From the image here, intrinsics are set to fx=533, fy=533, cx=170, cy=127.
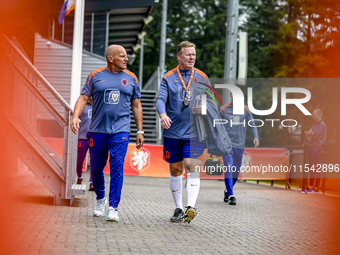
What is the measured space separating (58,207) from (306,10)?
86.2ft

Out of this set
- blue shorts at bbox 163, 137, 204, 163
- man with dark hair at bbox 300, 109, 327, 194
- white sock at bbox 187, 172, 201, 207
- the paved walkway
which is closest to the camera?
the paved walkway

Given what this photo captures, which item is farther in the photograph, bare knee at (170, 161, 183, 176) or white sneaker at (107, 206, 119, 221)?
bare knee at (170, 161, 183, 176)

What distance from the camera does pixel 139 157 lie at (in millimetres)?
16344

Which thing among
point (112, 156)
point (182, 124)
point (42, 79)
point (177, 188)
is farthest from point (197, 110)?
point (42, 79)

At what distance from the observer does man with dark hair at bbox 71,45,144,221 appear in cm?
631

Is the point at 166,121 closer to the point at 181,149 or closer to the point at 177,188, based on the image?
the point at 181,149

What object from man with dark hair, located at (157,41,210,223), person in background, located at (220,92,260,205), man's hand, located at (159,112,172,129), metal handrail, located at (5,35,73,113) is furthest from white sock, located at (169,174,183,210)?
person in background, located at (220,92,260,205)

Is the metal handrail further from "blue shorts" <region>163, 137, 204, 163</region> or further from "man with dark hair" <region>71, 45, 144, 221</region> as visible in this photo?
"blue shorts" <region>163, 137, 204, 163</region>

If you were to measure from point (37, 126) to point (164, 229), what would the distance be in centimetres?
278

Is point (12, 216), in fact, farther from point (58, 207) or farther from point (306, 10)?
point (306, 10)

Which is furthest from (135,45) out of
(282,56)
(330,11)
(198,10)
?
(198,10)

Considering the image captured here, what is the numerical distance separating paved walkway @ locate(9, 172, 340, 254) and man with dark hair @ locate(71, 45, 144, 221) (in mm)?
526

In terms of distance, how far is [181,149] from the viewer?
6.66 meters

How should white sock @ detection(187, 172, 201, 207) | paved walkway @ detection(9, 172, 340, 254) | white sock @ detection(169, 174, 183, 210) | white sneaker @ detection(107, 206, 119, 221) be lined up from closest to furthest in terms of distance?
1. paved walkway @ detection(9, 172, 340, 254)
2. white sneaker @ detection(107, 206, 119, 221)
3. white sock @ detection(187, 172, 201, 207)
4. white sock @ detection(169, 174, 183, 210)
